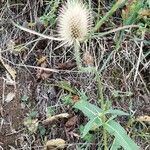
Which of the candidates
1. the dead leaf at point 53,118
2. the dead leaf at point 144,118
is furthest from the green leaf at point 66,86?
the dead leaf at point 144,118

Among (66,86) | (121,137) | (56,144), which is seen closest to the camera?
(121,137)

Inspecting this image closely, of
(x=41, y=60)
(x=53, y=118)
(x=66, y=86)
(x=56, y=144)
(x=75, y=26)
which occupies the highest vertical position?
(x=75, y=26)

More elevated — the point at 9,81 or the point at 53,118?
the point at 9,81

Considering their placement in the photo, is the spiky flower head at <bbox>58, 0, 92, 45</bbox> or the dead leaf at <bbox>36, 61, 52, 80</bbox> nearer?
the spiky flower head at <bbox>58, 0, 92, 45</bbox>

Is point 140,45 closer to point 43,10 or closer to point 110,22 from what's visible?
point 110,22

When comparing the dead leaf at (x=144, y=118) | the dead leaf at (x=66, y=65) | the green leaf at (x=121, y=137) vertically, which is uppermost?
the dead leaf at (x=66, y=65)

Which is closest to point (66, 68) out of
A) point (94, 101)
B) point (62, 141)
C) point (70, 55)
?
point (70, 55)

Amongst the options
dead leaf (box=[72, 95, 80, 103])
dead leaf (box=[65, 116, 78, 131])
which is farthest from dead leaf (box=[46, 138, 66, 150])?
dead leaf (box=[72, 95, 80, 103])

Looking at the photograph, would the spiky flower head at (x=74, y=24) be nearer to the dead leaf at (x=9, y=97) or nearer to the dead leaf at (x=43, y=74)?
the dead leaf at (x=43, y=74)

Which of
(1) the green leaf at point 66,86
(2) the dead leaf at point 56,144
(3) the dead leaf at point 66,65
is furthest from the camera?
(3) the dead leaf at point 66,65

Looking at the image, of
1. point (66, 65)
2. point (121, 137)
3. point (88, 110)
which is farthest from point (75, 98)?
point (121, 137)

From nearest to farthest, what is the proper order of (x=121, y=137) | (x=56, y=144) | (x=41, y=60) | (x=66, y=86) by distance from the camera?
(x=121, y=137)
(x=56, y=144)
(x=66, y=86)
(x=41, y=60)

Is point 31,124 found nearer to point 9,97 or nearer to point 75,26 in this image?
point 9,97

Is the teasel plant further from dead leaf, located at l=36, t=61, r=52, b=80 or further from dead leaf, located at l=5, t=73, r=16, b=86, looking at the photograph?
dead leaf, located at l=5, t=73, r=16, b=86
